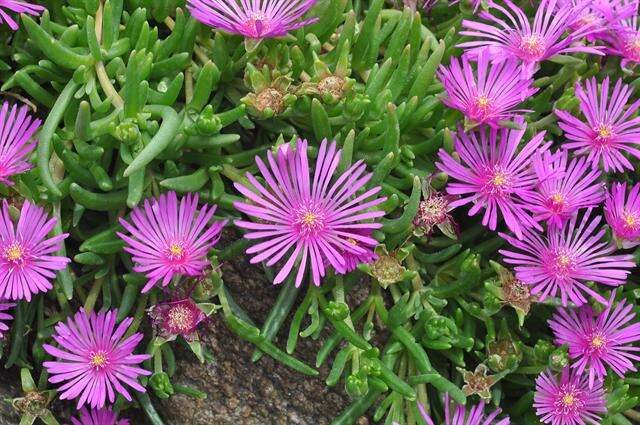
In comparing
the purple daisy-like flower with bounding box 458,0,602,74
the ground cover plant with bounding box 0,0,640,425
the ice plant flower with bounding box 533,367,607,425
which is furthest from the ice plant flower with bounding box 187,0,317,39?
the ice plant flower with bounding box 533,367,607,425

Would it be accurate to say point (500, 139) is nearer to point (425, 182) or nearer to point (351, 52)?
point (425, 182)

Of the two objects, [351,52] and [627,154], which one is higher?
[627,154]

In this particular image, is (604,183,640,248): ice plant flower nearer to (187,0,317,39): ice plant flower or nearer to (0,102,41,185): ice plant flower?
(187,0,317,39): ice plant flower

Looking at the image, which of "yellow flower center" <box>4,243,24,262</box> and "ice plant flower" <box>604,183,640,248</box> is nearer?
"yellow flower center" <box>4,243,24,262</box>

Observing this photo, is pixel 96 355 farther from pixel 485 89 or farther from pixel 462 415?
pixel 485 89

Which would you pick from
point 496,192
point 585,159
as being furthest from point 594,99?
point 496,192

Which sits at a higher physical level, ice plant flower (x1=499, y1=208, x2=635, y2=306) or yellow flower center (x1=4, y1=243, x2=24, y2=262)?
ice plant flower (x1=499, y1=208, x2=635, y2=306)
